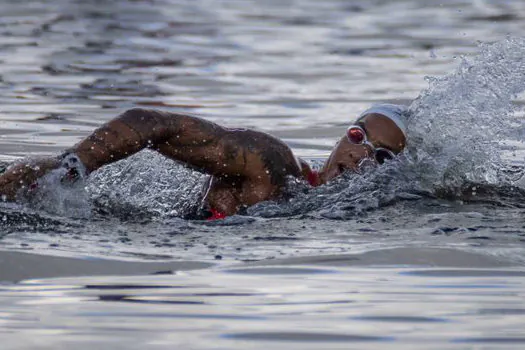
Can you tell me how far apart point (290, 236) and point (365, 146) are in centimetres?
139

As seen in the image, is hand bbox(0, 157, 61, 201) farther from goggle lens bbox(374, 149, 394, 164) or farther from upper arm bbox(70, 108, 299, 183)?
goggle lens bbox(374, 149, 394, 164)

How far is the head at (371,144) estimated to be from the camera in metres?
8.45

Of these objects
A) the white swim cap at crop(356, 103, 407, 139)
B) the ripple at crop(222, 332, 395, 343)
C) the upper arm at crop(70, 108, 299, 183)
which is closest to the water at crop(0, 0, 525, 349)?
the ripple at crop(222, 332, 395, 343)

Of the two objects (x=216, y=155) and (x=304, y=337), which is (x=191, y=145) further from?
(x=304, y=337)

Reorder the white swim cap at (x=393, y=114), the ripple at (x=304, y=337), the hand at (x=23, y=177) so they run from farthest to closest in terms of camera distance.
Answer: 1. the white swim cap at (x=393, y=114)
2. the hand at (x=23, y=177)
3. the ripple at (x=304, y=337)

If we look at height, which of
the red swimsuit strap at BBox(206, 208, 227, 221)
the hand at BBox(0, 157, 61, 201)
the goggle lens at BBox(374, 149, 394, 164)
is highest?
the hand at BBox(0, 157, 61, 201)

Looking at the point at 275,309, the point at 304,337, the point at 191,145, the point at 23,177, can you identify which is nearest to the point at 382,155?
the point at 191,145

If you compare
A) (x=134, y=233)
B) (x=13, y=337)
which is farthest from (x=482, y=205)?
(x=13, y=337)

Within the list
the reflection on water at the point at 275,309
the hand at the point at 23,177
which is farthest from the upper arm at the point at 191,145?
the reflection on water at the point at 275,309

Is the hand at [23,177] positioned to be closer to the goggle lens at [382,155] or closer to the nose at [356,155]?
the nose at [356,155]

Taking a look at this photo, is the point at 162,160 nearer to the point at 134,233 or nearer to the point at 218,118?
→ the point at 134,233

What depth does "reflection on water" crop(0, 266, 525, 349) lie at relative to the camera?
17.9 feet

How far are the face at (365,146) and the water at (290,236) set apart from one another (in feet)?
0.40

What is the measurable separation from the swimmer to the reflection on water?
118cm
